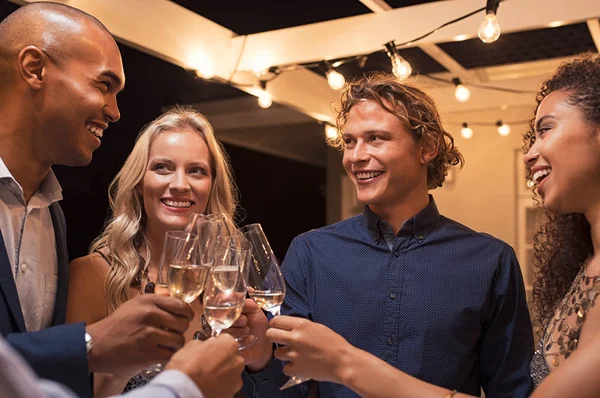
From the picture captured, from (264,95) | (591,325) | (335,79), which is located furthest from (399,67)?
(591,325)

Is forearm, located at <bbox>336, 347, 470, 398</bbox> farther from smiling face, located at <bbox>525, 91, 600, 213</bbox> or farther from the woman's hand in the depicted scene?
smiling face, located at <bbox>525, 91, 600, 213</bbox>

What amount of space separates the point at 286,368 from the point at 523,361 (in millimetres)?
851

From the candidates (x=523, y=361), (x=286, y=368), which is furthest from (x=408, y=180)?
(x=286, y=368)

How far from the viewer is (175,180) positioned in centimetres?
257

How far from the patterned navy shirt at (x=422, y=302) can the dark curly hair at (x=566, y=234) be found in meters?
0.10

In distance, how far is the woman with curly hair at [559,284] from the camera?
1646mm

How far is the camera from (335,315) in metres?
2.26

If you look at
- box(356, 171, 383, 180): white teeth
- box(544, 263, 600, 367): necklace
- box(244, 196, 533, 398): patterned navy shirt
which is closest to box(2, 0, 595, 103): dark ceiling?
box(356, 171, 383, 180): white teeth

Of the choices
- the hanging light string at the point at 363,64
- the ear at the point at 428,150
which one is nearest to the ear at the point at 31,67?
the ear at the point at 428,150

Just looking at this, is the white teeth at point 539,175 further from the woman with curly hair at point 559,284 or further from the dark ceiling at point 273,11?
the dark ceiling at point 273,11

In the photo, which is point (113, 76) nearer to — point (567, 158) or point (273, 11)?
point (567, 158)

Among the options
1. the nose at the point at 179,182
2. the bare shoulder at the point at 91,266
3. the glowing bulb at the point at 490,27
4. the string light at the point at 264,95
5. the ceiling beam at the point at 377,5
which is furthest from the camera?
the string light at the point at 264,95

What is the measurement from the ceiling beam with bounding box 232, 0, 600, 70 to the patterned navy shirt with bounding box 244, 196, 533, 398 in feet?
7.41

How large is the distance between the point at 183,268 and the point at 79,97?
608 millimetres
